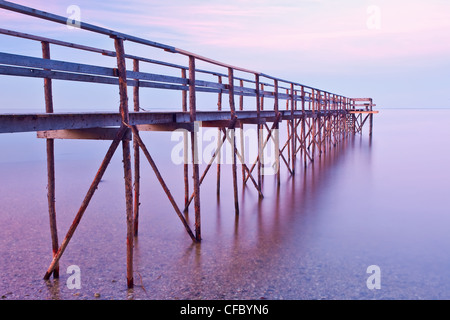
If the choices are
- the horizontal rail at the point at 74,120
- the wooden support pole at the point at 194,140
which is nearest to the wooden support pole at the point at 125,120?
the horizontal rail at the point at 74,120

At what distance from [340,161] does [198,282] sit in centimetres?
1573

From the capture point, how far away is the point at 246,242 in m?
7.44

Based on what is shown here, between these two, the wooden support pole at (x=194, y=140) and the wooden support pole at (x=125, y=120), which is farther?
the wooden support pole at (x=194, y=140)

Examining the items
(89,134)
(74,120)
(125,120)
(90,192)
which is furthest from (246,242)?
(74,120)

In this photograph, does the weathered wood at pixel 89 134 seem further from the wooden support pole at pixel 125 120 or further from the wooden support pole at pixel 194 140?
the wooden support pole at pixel 194 140

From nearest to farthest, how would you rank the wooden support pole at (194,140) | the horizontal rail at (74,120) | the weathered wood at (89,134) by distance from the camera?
the horizontal rail at (74,120) → the weathered wood at (89,134) → the wooden support pole at (194,140)

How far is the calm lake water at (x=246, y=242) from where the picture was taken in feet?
17.8

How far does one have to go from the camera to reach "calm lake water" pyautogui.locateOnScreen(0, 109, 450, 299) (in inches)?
214

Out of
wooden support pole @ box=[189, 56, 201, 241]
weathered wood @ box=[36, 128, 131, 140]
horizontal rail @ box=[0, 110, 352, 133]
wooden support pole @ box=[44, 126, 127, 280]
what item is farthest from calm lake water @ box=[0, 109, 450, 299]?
horizontal rail @ box=[0, 110, 352, 133]

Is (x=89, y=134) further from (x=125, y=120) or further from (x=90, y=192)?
(x=90, y=192)

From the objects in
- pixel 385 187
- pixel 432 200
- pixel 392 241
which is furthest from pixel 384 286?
pixel 385 187

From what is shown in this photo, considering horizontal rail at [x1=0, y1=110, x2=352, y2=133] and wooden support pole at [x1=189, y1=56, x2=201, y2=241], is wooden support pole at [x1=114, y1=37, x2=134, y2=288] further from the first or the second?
wooden support pole at [x1=189, y1=56, x2=201, y2=241]
